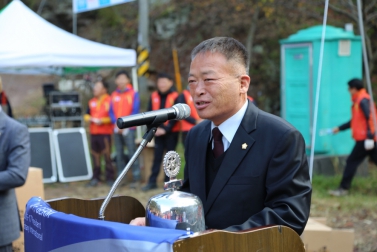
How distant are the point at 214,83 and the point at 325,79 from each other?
9555 mm

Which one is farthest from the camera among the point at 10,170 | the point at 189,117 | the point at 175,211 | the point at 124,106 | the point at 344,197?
the point at 124,106

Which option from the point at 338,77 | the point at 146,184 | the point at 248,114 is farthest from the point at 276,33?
the point at 248,114

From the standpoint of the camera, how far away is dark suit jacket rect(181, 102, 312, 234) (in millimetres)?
2377

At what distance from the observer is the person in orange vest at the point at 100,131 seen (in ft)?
35.8

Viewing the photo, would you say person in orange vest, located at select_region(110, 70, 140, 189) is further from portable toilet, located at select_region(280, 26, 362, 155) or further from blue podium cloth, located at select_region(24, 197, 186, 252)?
blue podium cloth, located at select_region(24, 197, 186, 252)

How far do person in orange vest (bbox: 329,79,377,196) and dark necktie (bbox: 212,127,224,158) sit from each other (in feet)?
23.2

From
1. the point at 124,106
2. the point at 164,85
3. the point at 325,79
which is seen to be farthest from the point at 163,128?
the point at 325,79

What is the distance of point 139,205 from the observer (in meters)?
2.79

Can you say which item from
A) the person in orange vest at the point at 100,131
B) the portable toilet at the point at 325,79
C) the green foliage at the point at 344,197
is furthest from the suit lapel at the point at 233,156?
the portable toilet at the point at 325,79

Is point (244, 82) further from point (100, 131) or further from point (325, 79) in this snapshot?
point (325, 79)

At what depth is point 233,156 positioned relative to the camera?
2.54 meters

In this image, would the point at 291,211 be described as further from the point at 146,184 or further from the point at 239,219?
the point at 146,184

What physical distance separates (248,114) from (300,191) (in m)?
0.45

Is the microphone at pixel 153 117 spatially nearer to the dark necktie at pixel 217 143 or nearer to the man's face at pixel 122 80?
the dark necktie at pixel 217 143
